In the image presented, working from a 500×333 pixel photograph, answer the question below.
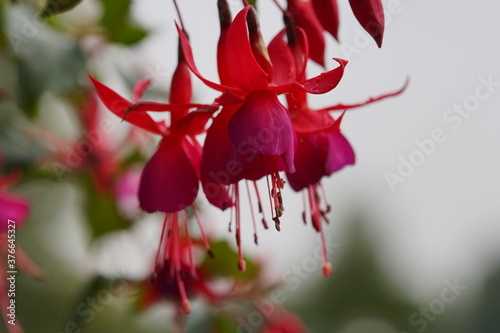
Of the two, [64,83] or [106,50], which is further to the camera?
[106,50]

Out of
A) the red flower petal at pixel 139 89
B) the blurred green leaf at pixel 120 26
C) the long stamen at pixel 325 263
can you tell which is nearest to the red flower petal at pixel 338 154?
the long stamen at pixel 325 263

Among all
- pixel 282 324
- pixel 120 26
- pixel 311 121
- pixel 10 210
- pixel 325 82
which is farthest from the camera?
pixel 282 324

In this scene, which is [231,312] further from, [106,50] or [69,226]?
[69,226]

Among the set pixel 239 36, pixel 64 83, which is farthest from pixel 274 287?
pixel 239 36

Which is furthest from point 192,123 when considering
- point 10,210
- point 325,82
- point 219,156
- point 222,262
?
point 222,262

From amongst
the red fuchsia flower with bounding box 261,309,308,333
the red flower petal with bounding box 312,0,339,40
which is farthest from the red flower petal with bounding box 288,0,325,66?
the red fuchsia flower with bounding box 261,309,308,333

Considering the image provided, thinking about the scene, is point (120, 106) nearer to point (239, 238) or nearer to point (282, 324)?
point (239, 238)
